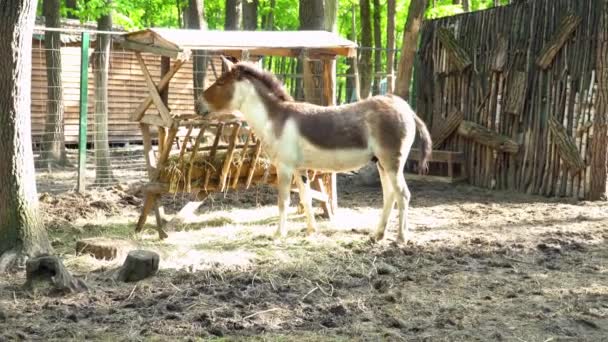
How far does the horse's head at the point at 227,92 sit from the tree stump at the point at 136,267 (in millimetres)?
2732

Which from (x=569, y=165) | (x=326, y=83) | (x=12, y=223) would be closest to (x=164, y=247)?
(x=12, y=223)

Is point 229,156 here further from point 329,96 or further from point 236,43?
point 329,96

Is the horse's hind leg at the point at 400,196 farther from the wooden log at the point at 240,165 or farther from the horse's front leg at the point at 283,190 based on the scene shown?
the wooden log at the point at 240,165

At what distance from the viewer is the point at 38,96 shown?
1820 centimetres

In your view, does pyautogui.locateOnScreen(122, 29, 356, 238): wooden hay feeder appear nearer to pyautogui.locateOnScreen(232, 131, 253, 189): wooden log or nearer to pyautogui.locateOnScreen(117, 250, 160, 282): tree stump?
pyautogui.locateOnScreen(232, 131, 253, 189): wooden log

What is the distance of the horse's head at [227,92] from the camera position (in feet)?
28.9

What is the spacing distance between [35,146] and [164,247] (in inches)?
427

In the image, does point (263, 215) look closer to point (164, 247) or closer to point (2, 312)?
point (164, 247)

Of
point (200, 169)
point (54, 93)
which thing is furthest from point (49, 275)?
point (54, 93)

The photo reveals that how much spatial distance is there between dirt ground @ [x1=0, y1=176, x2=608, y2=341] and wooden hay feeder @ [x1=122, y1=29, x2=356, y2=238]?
628 millimetres

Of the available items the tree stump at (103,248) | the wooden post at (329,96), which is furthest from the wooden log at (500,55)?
the tree stump at (103,248)

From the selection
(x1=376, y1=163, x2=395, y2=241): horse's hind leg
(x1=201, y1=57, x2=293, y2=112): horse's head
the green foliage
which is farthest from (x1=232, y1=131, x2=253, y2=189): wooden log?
the green foliage

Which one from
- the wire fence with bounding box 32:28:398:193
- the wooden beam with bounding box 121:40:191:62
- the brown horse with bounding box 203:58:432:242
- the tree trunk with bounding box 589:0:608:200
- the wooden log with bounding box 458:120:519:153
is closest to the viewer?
the wooden beam with bounding box 121:40:191:62

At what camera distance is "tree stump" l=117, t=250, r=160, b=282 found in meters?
6.55
